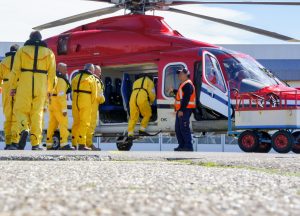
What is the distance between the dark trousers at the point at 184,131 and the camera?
30.5ft

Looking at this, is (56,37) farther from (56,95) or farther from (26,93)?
(26,93)

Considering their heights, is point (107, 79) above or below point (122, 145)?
above

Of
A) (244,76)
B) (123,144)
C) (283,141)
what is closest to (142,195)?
(283,141)

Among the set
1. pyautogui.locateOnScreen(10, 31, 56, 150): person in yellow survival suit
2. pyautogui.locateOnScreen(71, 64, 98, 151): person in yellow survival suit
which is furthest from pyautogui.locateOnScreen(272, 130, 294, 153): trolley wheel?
pyautogui.locateOnScreen(10, 31, 56, 150): person in yellow survival suit

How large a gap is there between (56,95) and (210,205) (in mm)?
7818

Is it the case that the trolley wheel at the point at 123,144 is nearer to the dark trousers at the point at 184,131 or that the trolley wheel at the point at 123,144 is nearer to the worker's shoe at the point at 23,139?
the dark trousers at the point at 184,131

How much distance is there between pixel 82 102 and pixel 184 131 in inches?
66.8

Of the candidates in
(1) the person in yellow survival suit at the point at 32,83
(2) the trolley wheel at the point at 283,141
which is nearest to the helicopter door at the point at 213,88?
(2) the trolley wheel at the point at 283,141

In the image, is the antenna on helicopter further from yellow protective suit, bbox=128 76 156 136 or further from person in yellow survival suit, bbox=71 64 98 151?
person in yellow survival suit, bbox=71 64 98 151

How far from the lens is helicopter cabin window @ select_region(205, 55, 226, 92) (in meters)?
10.7

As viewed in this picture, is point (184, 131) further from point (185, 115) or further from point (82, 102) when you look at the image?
point (82, 102)

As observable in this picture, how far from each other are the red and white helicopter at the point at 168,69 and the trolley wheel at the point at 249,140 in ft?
0.06

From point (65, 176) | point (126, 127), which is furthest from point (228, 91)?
point (65, 176)

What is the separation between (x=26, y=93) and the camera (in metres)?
7.29
